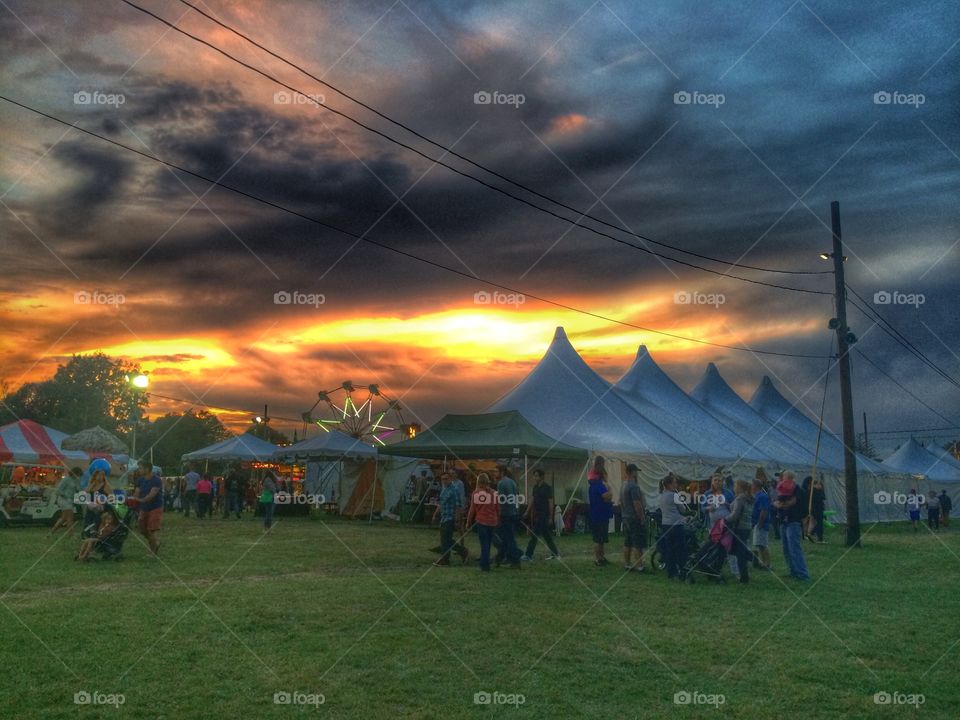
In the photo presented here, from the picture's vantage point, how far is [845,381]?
21.0m

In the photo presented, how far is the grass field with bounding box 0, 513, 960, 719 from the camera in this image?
5.68 metres

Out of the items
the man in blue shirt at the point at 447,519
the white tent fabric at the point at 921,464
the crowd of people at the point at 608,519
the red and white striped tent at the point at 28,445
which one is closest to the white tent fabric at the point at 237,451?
the red and white striped tent at the point at 28,445

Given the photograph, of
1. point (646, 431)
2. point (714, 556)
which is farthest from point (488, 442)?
point (714, 556)

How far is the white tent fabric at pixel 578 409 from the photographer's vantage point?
25750mm

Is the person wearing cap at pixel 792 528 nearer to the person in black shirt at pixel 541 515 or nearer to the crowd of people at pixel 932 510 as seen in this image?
the person in black shirt at pixel 541 515

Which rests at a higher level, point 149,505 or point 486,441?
point 486,441

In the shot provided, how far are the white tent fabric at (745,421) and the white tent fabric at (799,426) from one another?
117 cm

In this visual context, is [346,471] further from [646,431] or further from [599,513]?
[599,513]

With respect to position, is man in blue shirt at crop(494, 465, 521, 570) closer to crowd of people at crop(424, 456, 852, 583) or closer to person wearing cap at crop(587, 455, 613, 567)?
crowd of people at crop(424, 456, 852, 583)

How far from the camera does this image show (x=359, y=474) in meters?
30.6

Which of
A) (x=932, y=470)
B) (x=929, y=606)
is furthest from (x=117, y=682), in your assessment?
(x=932, y=470)

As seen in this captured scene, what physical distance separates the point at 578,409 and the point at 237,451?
16.9 metres

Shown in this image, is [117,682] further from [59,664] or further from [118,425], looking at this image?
[118,425]

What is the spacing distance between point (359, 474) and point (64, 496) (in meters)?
13.3
